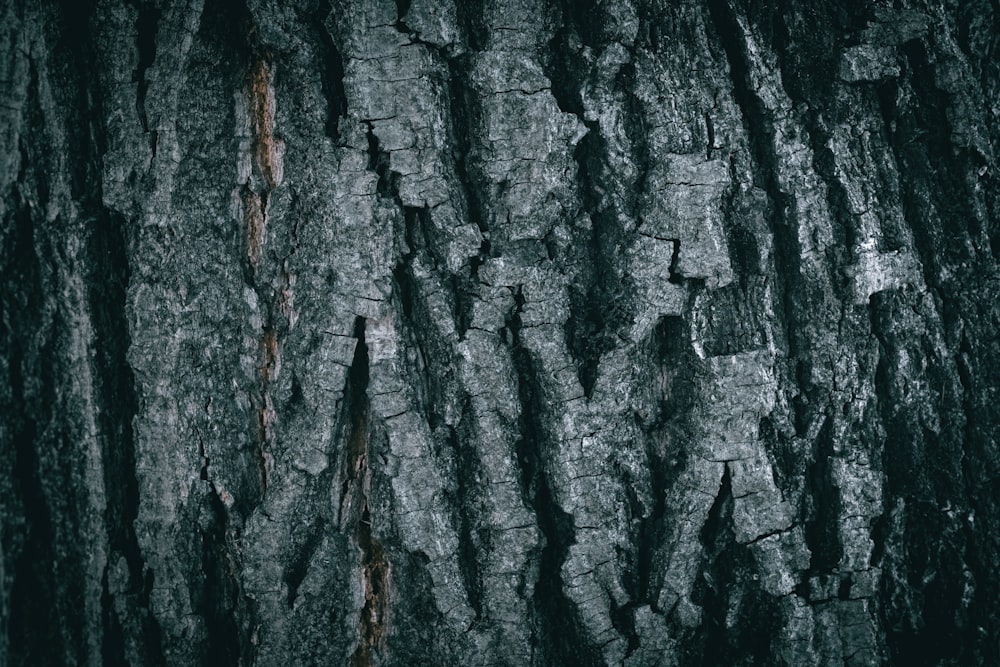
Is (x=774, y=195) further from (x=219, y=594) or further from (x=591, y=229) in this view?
(x=219, y=594)

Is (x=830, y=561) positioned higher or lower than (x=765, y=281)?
lower

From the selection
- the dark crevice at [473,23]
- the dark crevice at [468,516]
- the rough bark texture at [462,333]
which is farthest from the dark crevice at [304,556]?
the dark crevice at [473,23]

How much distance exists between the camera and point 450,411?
3.76 ft

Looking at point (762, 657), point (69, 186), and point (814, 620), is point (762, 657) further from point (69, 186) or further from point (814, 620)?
point (69, 186)

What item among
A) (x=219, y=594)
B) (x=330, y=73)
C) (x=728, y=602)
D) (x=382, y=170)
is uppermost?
(x=330, y=73)

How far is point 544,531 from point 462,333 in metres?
0.37

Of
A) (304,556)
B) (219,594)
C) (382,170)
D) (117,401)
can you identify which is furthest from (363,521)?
(382,170)

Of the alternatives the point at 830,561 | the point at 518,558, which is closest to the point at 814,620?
the point at 830,561

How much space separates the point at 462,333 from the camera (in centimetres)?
114

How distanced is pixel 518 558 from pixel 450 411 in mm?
273

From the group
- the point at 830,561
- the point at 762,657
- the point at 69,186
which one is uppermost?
the point at 69,186

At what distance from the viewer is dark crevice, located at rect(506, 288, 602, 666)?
3.79 ft

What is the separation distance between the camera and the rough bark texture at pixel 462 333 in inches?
44.3

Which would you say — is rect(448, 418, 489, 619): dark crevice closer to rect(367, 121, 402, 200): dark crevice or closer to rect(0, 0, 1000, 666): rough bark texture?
rect(0, 0, 1000, 666): rough bark texture
